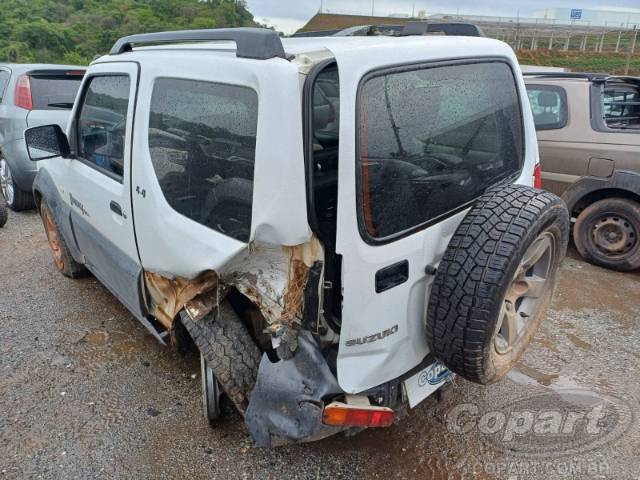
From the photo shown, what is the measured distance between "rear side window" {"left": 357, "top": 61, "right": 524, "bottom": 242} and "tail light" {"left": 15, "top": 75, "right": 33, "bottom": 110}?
5.22 m

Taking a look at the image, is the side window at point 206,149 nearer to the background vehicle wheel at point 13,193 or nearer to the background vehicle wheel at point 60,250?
the background vehicle wheel at point 60,250

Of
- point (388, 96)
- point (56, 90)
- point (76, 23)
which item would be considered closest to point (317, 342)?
point (388, 96)

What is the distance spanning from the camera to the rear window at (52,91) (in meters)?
5.63

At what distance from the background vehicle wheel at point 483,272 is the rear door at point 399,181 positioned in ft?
0.42

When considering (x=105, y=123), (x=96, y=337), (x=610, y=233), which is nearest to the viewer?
(x=105, y=123)

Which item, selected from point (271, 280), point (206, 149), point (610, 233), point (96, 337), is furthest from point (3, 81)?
point (610, 233)

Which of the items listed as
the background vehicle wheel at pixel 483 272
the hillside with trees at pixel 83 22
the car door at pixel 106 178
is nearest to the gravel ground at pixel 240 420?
the car door at pixel 106 178

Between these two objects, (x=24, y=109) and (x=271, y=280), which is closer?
(x=271, y=280)

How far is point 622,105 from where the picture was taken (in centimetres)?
538

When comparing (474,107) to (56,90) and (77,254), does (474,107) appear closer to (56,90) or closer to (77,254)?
(77,254)

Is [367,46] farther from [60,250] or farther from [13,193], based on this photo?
[13,193]

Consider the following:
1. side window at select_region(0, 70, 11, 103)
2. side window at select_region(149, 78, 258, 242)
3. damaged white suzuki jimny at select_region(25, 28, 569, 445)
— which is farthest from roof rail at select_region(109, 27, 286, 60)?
side window at select_region(0, 70, 11, 103)

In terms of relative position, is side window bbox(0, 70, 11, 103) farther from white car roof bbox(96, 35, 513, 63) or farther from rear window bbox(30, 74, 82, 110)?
white car roof bbox(96, 35, 513, 63)

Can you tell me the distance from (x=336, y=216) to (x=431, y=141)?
23.1 inches
